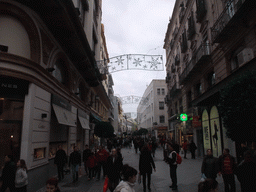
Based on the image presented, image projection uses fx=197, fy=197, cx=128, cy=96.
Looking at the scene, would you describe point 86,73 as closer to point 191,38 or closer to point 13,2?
point 13,2

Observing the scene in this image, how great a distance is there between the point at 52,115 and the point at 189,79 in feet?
53.1

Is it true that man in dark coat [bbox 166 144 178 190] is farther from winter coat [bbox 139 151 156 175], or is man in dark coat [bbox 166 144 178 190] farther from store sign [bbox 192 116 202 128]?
store sign [bbox 192 116 202 128]

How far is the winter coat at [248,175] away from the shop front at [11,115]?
7.86 metres

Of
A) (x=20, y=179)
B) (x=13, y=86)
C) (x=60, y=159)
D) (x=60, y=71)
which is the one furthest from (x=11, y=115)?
(x=60, y=71)

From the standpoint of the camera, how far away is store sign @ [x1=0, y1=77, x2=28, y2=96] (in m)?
7.52

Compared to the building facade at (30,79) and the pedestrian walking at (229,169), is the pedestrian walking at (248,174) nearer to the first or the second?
the pedestrian walking at (229,169)

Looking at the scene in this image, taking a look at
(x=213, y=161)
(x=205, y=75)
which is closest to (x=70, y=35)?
(x=213, y=161)

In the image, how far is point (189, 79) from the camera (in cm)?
2228

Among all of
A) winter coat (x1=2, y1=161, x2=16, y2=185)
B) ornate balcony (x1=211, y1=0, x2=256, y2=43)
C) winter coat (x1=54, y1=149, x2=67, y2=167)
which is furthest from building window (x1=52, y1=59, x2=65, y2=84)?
ornate balcony (x1=211, y1=0, x2=256, y2=43)

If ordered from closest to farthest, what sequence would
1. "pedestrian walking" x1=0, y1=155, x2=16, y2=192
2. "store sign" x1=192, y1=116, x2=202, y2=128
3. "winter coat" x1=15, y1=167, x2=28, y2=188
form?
"winter coat" x1=15, y1=167, x2=28, y2=188 → "pedestrian walking" x1=0, y1=155, x2=16, y2=192 → "store sign" x1=192, y1=116, x2=202, y2=128

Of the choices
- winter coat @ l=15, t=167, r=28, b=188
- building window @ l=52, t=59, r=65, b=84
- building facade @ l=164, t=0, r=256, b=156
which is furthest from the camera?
building window @ l=52, t=59, r=65, b=84

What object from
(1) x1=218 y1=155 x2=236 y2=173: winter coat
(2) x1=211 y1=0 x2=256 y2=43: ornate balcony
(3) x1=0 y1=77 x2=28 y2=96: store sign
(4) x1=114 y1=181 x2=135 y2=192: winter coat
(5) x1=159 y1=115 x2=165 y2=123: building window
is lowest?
(1) x1=218 y1=155 x2=236 y2=173: winter coat

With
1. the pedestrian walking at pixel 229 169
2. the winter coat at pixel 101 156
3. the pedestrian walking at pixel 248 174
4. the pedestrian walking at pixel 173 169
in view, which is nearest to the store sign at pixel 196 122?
the winter coat at pixel 101 156

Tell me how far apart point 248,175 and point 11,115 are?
8.43 meters
